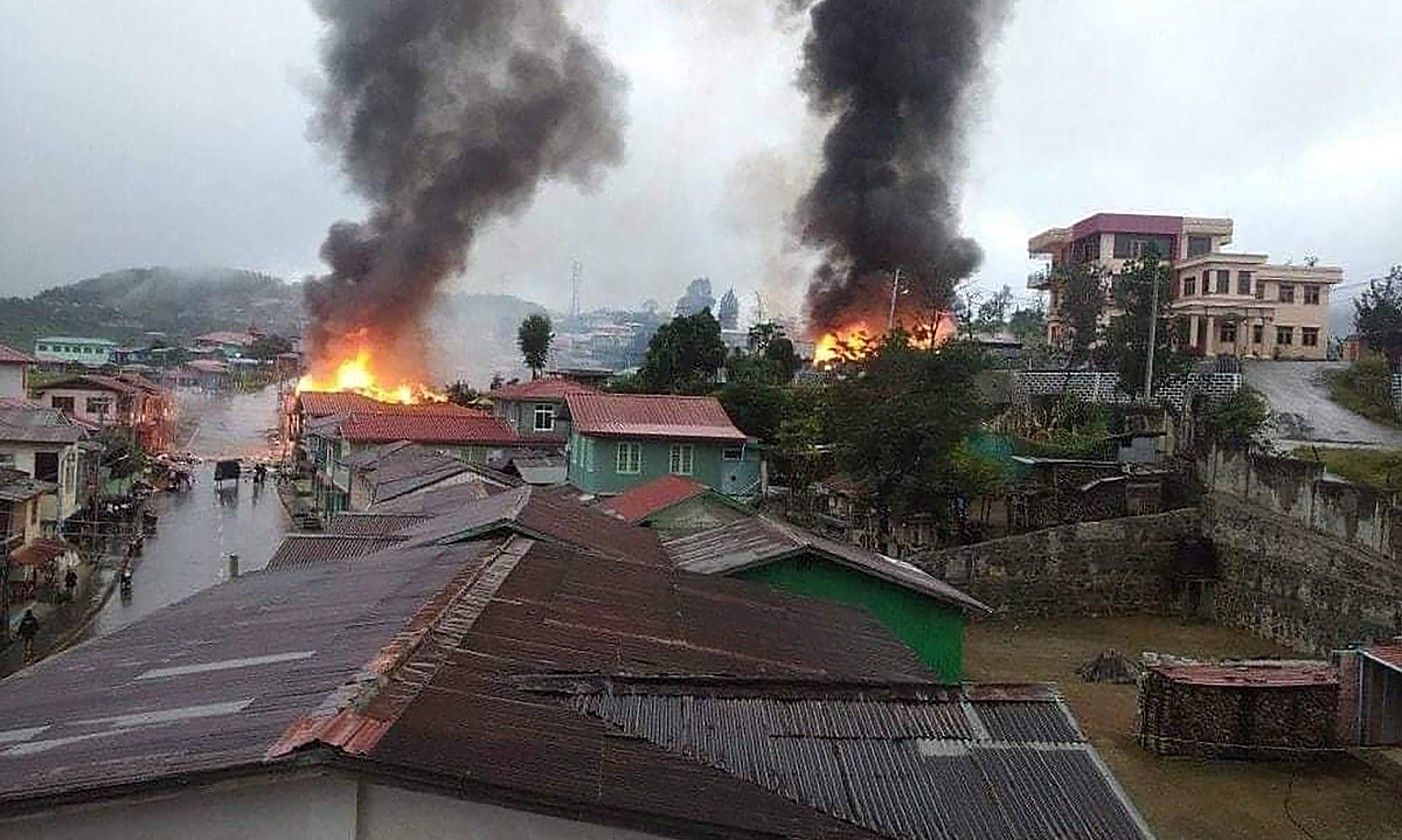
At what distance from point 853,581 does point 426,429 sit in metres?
24.9

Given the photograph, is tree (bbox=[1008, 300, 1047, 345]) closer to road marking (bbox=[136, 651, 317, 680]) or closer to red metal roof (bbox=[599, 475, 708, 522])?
red metal roof (bbox=[599, 475, 708, 522])

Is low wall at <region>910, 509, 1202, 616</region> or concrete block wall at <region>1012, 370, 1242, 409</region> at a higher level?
concrete block wall at <region>1012, 370, 1242, 409</region>

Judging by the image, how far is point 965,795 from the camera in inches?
226

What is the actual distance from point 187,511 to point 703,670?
3368cm

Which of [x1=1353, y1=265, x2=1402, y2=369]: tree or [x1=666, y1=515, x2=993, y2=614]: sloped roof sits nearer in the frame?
[x1=666, y1=515, x2=993, y2=614]: sloped roof

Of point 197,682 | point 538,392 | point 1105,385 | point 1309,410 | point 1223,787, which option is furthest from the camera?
point 538,392

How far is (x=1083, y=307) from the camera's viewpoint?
44031 mm

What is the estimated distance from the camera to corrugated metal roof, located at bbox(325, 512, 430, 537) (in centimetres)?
1520

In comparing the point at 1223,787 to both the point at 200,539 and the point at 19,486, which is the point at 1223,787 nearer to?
the point at 19,486

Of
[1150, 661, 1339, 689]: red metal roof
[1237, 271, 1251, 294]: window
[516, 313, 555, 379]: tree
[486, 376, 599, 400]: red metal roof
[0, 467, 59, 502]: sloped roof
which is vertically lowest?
[1150, 661, 1339, 689]: red metal roof

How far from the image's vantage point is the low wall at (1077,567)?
907 inches

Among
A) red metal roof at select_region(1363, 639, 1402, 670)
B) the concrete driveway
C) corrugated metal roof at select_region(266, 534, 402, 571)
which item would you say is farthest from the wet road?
the concrete driveway

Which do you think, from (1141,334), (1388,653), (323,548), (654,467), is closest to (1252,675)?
(1388,653)

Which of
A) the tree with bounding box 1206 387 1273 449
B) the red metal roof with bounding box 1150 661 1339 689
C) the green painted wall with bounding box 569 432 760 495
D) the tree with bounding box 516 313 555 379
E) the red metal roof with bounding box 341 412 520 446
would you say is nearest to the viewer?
the red metal roof with bounding box 1150 661 1339 689
